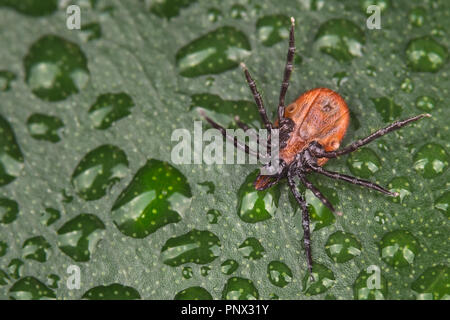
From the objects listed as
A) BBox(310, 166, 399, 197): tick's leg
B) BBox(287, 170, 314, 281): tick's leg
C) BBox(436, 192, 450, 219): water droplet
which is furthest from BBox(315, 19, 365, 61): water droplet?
BBox(436, 192, 450, 219): water droplet

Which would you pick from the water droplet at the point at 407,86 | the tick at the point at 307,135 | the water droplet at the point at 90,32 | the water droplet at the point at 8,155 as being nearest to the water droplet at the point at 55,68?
the water droplet at the point at 90,32

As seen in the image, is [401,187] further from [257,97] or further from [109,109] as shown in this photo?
[109,109]

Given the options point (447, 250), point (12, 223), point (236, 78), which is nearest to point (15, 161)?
point (12, 223)

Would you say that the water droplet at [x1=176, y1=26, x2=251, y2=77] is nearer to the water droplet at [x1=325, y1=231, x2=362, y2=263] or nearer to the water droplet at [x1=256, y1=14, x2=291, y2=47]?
the water droplet at [x1=256, y1=14, x2=291, y2=47]

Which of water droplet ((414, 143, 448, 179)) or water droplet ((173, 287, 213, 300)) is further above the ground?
water droplet ((414, 143, 448, 179))

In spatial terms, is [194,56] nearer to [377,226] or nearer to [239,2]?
[239,2]
